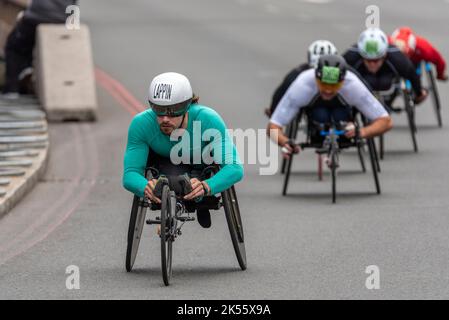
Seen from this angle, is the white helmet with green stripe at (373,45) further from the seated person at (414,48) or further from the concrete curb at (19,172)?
the concrete curb at (19,172)

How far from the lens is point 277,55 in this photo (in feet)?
113

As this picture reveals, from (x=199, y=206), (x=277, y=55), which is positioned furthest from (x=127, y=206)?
(x=277, y=55)

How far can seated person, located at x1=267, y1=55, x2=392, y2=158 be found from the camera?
17.5 metres

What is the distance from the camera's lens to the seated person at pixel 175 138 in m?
12.5

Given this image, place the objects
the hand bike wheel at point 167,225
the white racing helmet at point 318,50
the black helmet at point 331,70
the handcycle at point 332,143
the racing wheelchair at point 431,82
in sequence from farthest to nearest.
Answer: the racing wheelchair at point 431,82, the white racing helmet at point 318,50, the handcycle at point 332,143, the black helmet at point 331,70, the hand bike wheel at point 167,225

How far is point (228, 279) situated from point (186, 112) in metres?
1.32

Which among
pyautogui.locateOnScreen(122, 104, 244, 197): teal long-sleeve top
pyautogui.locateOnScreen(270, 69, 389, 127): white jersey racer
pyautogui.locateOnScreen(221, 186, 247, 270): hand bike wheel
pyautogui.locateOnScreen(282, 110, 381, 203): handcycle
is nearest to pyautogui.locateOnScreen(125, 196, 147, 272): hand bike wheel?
pyautogui.locateOnScreen(122, 104, 244, 197): teal long-sleeve top

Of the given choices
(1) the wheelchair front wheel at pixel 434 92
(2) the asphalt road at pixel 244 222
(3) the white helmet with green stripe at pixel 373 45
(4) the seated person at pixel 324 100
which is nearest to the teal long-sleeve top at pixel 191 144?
(2) the asphalt road at pixel 244 222

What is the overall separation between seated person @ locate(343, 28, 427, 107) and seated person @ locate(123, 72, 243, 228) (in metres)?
7.99

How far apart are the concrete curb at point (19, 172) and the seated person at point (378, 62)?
3994mm

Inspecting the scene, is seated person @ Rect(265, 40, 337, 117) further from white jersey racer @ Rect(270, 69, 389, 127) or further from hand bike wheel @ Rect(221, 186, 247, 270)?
hand bike wheel @ Rect(221, 186, 247, 270)

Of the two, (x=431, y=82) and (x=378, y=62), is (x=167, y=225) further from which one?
(x=431, y=82)
